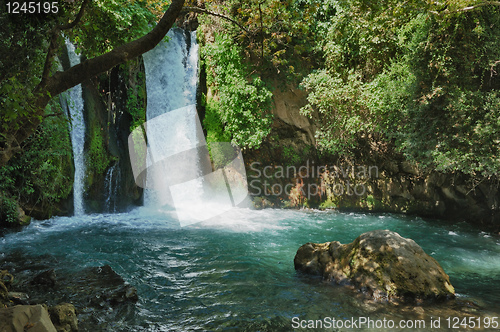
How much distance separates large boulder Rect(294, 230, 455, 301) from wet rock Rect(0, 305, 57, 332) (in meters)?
4.40

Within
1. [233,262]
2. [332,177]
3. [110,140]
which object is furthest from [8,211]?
[332,177]

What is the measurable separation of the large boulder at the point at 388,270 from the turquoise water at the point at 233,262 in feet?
0.77

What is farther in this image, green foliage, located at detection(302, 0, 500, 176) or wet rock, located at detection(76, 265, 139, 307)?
green foliage, located at detection(302, 0, 500, 176)

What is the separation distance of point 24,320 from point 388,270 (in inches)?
192

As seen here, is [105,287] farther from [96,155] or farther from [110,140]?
[110,140]

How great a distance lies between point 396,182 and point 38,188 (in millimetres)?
11937

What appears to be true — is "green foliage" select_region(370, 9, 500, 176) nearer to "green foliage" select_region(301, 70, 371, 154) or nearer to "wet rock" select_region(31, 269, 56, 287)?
"green foliage" select_region(301, 70, 371, 154)

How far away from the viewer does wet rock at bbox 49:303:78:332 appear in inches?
153

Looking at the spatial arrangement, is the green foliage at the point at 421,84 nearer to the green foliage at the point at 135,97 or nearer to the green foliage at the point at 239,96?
the green foliage at the point at 239,96

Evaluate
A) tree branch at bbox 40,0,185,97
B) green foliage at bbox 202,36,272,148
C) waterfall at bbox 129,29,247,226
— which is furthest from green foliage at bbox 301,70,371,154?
tree branch at bbox 40,0,185,97

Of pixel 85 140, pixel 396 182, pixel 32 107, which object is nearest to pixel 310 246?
pixel 32 107

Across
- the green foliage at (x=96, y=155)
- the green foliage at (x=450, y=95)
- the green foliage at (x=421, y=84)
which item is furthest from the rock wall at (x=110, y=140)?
the green foliage at (x=450, y=95)

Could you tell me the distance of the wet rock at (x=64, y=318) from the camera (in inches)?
153

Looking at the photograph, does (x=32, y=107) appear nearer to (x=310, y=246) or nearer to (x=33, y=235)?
(x=310, y=246)
